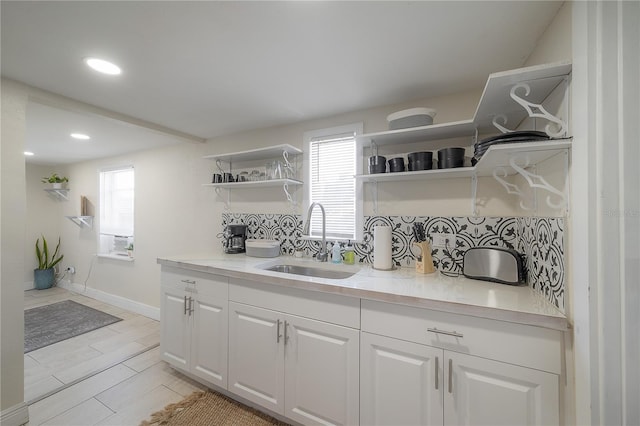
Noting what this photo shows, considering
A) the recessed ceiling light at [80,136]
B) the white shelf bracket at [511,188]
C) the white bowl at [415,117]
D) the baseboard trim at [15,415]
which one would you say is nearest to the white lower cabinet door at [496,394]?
the white shelf bracket at [511,188]

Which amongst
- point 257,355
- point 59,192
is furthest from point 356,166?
point 59,192

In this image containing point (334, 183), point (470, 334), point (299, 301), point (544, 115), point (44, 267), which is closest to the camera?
point (544, 115)

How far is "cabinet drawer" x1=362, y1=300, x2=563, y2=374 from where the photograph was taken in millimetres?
967

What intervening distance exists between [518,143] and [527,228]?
660 mm

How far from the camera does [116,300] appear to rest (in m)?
3.65

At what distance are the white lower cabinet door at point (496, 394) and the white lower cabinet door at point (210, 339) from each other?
1.40 meters

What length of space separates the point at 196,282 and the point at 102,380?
120 centimetres

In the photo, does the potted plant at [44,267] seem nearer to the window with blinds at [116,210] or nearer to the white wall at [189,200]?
the white wall at [189,200]

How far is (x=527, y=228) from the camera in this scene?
1369mm

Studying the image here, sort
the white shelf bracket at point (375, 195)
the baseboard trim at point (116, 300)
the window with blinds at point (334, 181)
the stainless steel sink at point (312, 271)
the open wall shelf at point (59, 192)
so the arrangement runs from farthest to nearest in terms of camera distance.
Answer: the open wall shelf at point (59, 192)
the baseboard trim at point (116, 300)
the window with blinds at point (334, 181)
the white shelf bracket at point (375, 195)
the stainless steel sink at point (312, 271)

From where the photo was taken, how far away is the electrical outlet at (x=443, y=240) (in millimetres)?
1694

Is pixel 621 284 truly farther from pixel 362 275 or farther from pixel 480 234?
pixel 362 275

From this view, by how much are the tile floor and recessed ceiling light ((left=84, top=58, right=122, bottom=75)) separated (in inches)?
87.5

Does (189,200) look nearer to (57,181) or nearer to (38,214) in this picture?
(57,181)
